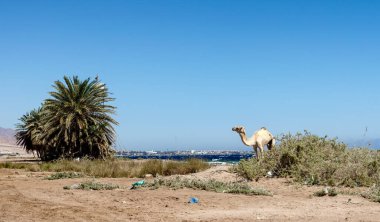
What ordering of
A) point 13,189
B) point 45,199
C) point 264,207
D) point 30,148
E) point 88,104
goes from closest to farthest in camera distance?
point 264,207 < point 45,199 < point 13,189 < point 88,104 < point 30,148

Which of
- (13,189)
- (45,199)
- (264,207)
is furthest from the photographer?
(13,189)

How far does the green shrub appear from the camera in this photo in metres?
13.9

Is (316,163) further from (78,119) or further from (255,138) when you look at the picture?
(78,119)

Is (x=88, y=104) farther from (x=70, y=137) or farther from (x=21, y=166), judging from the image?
(x=21, y=166)

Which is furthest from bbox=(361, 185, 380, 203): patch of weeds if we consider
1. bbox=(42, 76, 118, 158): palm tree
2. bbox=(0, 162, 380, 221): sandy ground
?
bbox=(42, 76, 118, 158): palm tree

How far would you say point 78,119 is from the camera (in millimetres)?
35938

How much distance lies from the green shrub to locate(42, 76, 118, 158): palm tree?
22.4 metres

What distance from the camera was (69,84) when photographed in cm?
3694

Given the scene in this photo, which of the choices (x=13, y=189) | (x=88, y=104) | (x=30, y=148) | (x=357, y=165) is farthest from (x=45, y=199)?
(x=30, y=148)

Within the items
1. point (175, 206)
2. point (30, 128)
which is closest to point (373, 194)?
point (175, 206)

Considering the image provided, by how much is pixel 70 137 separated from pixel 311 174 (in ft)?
86.0

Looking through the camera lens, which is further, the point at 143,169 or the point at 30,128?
the point at 30,128

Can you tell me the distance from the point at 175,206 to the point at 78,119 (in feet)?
88.4

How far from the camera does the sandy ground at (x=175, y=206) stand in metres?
8.96
